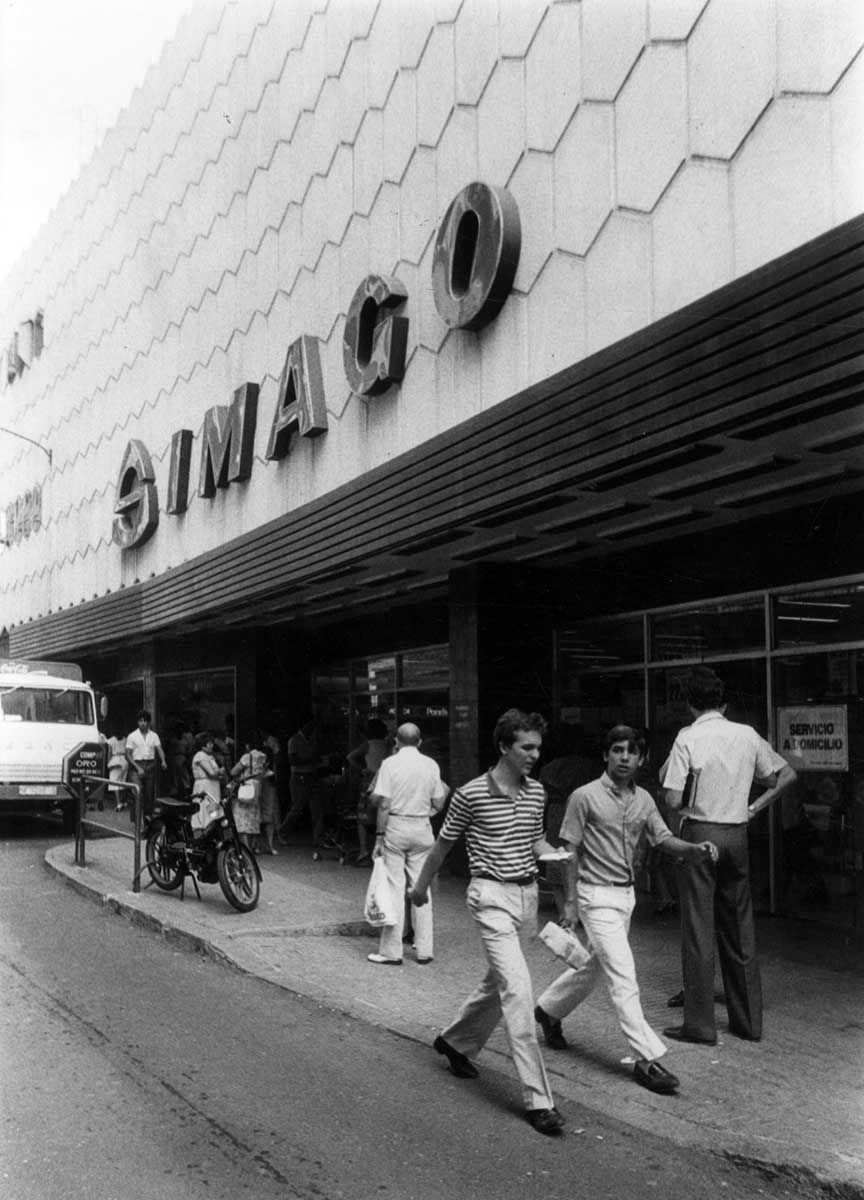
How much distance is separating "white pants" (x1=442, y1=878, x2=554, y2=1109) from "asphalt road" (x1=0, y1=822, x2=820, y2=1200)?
19cm

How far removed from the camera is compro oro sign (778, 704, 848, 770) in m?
9.52

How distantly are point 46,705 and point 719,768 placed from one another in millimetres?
14911

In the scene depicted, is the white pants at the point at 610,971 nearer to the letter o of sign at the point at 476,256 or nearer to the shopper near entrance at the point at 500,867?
the shopper near entrance at the point at 500,867

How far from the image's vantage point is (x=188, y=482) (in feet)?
60.1

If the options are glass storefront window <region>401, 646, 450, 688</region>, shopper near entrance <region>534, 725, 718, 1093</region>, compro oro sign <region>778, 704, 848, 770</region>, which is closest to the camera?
shopper near entrance <region>534, 725, 718, 1093</region>

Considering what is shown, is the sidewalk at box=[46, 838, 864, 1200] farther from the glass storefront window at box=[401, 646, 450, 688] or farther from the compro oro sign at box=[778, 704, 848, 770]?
the glass storefront window at box=[401, 646, 450, 688]

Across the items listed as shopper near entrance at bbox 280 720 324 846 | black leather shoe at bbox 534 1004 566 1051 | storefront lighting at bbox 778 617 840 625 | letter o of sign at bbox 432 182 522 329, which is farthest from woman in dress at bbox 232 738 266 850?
black leather shoe at bbox 534 1004 566 1051

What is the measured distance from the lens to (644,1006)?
23.7 feet

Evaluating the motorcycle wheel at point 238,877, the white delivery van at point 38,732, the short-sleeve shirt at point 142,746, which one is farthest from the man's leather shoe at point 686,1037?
the short-sleeve shirt at point 142,746

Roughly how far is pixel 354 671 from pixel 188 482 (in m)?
3.80

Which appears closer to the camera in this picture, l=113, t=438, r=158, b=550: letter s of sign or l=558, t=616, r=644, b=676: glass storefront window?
l=558, t=616, r=644, b=676: glass storefront window

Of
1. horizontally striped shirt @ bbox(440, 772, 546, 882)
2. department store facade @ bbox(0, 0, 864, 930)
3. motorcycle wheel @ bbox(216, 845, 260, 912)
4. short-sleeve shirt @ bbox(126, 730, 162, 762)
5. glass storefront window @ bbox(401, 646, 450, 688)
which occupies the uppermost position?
department store facade @ bbox(0, 0, 864, 930)

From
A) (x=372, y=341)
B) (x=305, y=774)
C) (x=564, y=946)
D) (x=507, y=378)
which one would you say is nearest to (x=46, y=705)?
(x=305, y=774)

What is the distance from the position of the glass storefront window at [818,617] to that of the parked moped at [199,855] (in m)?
4.88
